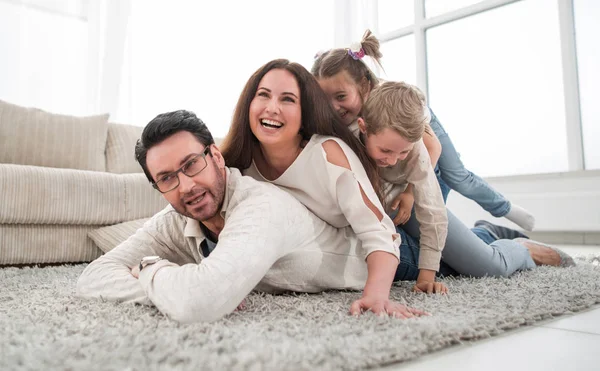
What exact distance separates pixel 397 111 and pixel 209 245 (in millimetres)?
687

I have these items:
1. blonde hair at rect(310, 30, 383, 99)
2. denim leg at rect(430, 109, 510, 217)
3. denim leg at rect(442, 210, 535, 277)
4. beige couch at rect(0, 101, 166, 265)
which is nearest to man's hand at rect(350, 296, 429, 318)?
denim leg at rect(442, 210, 535, 277)

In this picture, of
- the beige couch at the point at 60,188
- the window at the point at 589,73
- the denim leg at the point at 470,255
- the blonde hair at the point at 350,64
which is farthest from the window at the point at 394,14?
the denim leg at the point at 470,255

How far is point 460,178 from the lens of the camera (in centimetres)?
211

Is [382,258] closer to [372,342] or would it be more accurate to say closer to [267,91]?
[372,342]

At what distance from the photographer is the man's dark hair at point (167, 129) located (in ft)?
3.92

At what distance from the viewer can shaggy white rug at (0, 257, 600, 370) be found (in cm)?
70

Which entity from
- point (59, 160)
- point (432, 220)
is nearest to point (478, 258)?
point (432, 220)

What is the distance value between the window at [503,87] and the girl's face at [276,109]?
3.26m

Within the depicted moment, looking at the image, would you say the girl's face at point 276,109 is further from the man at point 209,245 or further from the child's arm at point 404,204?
the child's arm at point 404,204

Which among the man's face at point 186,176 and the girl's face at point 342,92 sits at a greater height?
the girl's face at point 342,92

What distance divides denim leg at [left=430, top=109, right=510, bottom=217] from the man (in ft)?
2.71

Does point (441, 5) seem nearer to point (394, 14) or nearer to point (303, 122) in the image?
point (394, 14)

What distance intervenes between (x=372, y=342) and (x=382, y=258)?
16.8 inches

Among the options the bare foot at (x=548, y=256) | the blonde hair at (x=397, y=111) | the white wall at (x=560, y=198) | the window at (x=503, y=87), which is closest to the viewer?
the blonde hair at (x=397, y=111)
